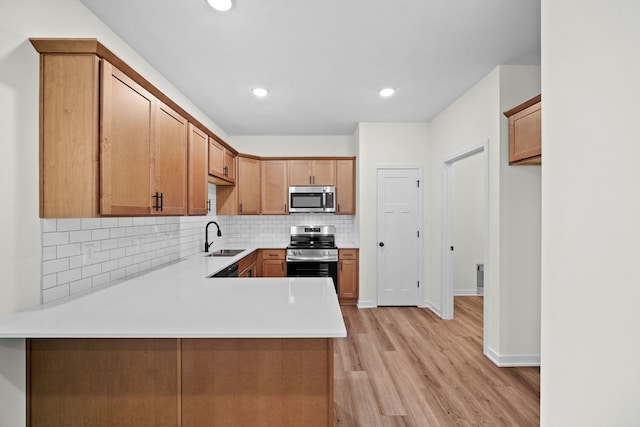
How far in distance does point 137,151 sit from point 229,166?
2.19 m

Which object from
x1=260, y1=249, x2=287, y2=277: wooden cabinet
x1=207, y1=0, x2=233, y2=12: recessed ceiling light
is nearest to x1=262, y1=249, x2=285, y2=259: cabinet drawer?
x1=260, y1=249, x2=287, y2=277: wooden cabinet

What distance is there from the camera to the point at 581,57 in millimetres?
748

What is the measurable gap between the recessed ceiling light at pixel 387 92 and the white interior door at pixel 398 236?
129cm

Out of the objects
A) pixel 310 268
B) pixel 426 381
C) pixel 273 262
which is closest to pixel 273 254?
pixel 273 262

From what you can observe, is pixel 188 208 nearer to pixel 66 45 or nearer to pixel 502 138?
pixel 66 45

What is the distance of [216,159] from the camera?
339cm

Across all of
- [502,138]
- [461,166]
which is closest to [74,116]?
[502,138]

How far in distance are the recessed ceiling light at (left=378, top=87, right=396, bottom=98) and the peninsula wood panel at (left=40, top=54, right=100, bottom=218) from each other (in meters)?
2.49

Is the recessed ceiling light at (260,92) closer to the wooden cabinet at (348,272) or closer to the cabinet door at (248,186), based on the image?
the cabinet door at (248,186)

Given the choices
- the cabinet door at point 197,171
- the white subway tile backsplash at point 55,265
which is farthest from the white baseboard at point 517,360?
the white subway tile backsplash at point 55,265

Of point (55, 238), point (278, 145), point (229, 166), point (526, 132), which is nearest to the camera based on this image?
point (55, 238)

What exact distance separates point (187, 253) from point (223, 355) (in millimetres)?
2291

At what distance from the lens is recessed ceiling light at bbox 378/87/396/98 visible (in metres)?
3.08

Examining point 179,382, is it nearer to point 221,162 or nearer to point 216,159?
point 216,159
